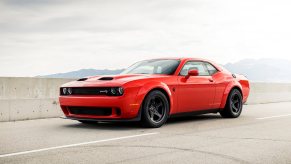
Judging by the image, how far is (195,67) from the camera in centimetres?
1041

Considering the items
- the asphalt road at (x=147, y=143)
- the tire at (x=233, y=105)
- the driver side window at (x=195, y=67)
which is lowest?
the asphalt road at (x=147, y=143)

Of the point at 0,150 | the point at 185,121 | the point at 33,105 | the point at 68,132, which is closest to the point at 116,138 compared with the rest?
the point at 68,132

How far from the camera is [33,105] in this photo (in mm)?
11625

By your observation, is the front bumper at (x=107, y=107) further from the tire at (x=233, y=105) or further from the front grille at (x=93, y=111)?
the tire at (x=233, y=105)

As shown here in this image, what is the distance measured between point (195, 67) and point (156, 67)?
94 centimetres

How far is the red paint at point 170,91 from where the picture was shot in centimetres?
865

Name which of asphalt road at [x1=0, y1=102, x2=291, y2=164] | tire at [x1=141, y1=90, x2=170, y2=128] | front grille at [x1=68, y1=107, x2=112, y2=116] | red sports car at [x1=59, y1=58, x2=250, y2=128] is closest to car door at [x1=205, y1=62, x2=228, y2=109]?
red sports car at [x1=59, y1=58, x2=250, y2=128]

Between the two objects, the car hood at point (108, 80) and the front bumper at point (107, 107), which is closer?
the front bumper at point (107, 107)

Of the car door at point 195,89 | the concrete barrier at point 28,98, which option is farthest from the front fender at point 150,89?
the concrete barrier at point 28,98

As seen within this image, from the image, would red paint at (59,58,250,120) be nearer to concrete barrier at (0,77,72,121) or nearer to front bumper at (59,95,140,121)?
front bumper at (59,95,140,121)

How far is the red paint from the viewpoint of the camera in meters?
8.65

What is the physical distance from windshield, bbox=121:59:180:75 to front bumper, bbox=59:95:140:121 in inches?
53.4

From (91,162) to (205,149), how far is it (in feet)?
5.77

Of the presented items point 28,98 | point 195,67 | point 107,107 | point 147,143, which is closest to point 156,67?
point 195,67
